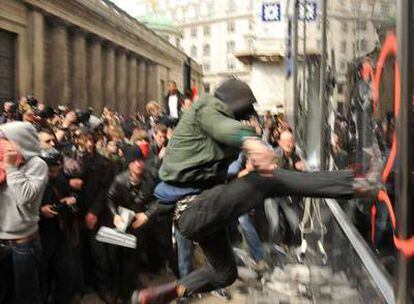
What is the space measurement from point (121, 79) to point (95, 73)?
180 inches

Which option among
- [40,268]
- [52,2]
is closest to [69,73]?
[52,2]

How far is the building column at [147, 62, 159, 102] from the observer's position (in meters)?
36.7

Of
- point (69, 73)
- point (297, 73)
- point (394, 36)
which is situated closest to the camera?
point (394, 36)

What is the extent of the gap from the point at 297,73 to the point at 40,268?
14.6 feet

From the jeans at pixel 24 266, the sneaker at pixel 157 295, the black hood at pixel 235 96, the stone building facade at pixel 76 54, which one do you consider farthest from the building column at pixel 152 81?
the black hood at pixel 235 96

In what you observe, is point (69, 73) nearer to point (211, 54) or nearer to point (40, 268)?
point (40, 268)

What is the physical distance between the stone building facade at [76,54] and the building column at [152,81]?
0.22 feet

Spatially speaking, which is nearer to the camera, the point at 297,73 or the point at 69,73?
the point at 297,73

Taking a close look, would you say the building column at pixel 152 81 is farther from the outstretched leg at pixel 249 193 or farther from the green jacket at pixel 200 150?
the outstretched leg at pixel 249 193

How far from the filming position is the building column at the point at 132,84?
3250 centimetres

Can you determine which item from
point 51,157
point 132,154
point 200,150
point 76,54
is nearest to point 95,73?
point 76,54

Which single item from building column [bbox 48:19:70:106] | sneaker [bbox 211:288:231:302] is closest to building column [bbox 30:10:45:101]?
building column [bbox 48:19:70:106]

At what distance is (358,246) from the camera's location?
10.3 feet

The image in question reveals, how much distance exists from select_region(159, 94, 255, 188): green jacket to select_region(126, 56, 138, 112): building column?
2911 cm
